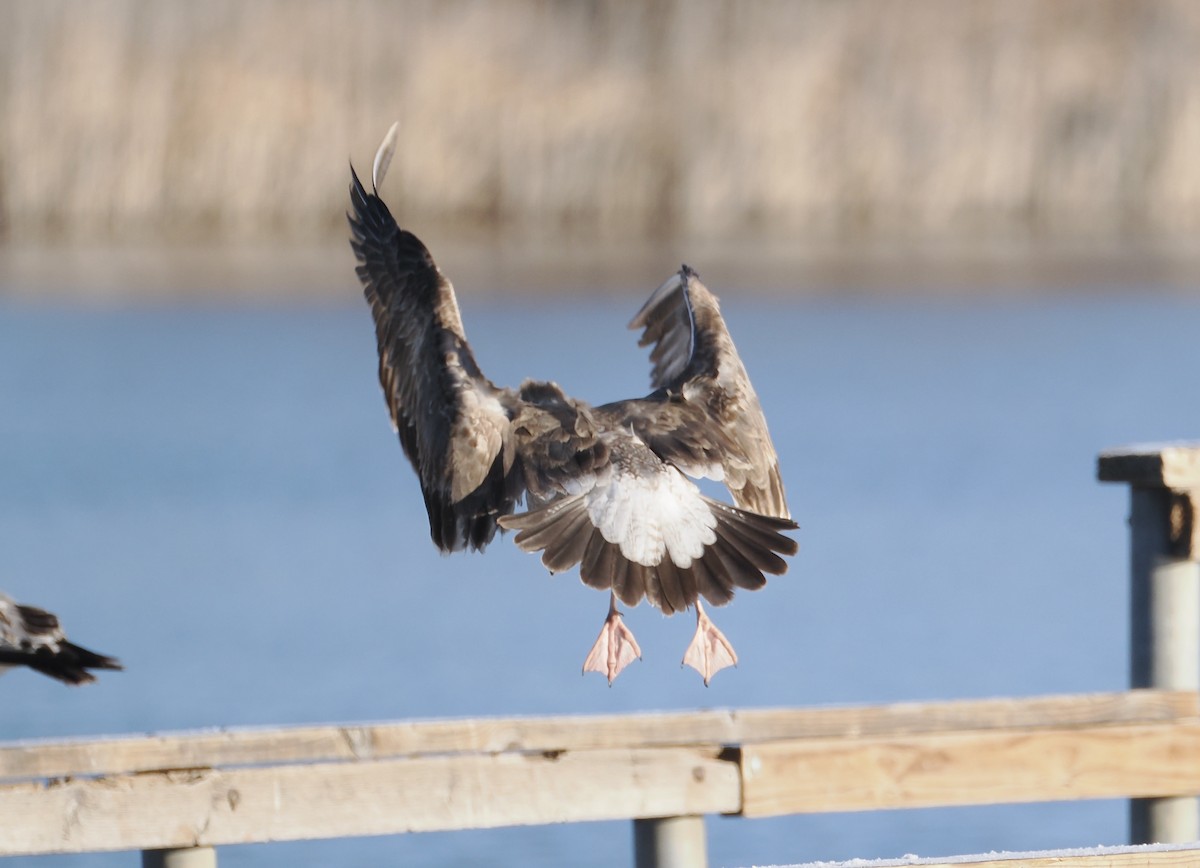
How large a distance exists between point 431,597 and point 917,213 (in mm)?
15491

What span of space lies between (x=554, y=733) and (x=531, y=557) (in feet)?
28.8

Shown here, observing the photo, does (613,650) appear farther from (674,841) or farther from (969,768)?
(969,768)

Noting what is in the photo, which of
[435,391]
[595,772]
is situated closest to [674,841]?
[595,772]

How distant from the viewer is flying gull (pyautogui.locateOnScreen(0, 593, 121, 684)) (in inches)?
221

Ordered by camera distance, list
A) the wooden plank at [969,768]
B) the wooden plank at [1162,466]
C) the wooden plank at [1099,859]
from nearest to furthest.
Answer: the wooden plank at [1099,859] < the wooden plank at [969,768] < the wooden plank at [1162,466]

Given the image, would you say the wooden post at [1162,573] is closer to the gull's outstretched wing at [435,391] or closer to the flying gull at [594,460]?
the flying gull at [594,460]

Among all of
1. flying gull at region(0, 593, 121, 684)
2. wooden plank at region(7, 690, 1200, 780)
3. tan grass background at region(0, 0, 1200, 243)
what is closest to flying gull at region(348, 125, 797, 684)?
wooden plank at region(7, 690, 1200, 780)

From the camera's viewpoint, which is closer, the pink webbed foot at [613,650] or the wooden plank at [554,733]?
the wooden plank at [554,733]

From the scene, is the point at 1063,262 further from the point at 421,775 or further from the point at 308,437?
the point at 421,775

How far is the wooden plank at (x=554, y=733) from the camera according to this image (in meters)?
4.95

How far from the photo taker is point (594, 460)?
588 centimetres

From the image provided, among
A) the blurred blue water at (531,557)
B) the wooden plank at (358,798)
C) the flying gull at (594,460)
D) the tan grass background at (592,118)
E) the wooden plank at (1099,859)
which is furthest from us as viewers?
the tan grass background at (592,118)

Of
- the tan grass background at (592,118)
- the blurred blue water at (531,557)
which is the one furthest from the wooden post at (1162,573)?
the tan grass background at (592,118)

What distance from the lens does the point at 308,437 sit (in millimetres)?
18562
